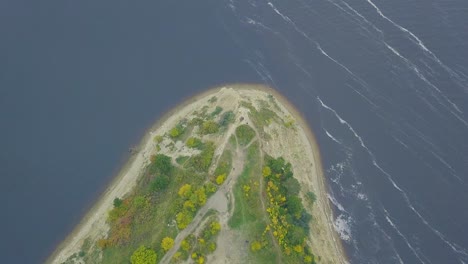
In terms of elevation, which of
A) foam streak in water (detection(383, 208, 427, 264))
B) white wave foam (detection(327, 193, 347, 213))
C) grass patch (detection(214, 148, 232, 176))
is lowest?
white wave foam (detection(327, 193, 347, 213))

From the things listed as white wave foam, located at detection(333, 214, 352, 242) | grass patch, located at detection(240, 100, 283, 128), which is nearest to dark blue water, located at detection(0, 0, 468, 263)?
white wave foam, located at detection(333, 214, 352, 242)

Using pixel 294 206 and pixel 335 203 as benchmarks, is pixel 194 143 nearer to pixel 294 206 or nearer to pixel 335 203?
pixel 294 206

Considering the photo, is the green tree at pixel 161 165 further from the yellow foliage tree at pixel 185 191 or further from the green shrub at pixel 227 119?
the green shrub at pixel 227 119

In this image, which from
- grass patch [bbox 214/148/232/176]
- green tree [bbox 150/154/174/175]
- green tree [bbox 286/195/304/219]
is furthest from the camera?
green tree [bbox 150/154/174/175]

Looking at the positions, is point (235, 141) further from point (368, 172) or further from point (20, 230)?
point (20, 230)

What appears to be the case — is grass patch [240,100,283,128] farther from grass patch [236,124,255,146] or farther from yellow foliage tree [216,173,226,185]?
yellow foliage tree [216,173,226,185]

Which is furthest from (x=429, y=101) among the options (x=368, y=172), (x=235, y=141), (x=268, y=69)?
(x=235, y=141)
